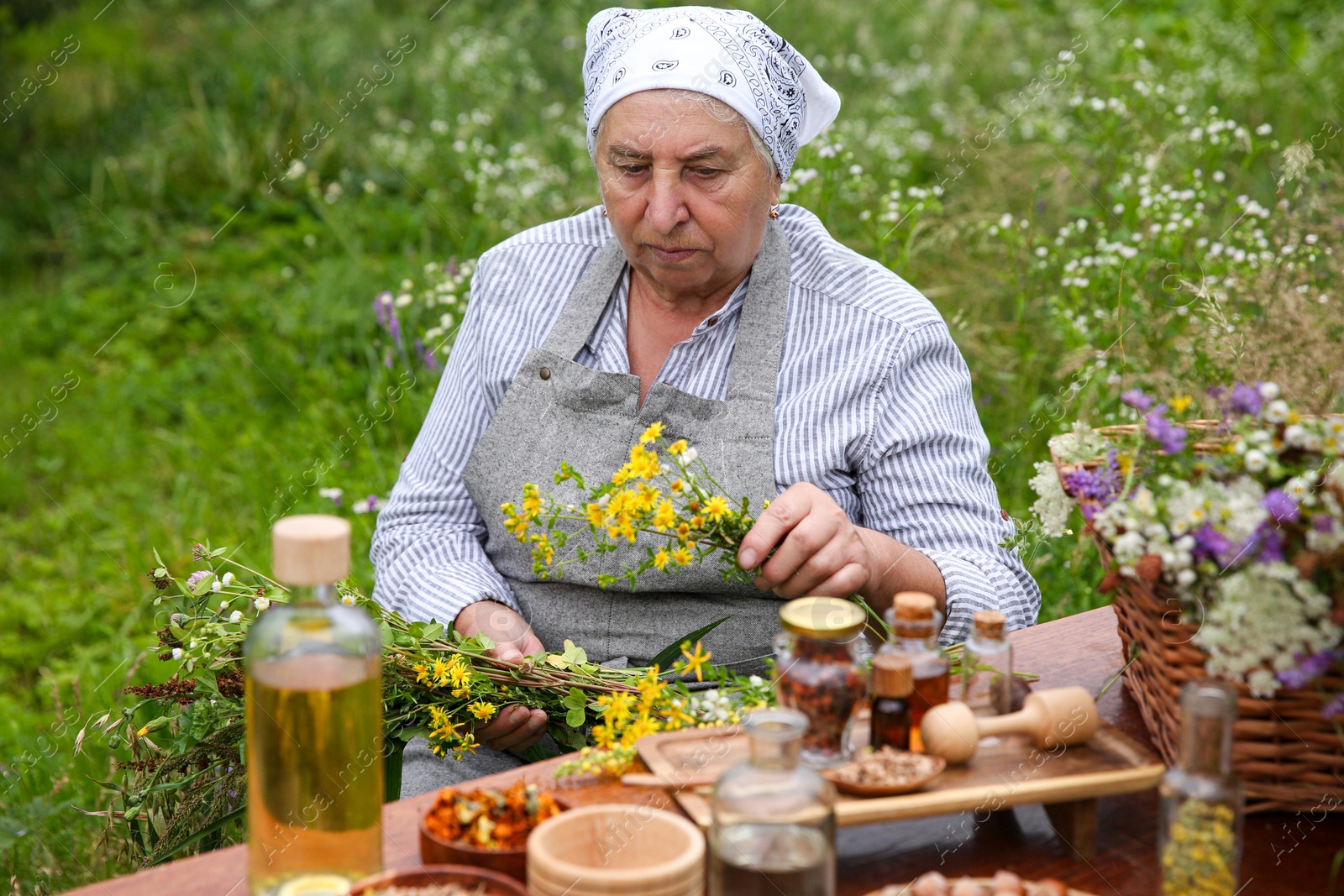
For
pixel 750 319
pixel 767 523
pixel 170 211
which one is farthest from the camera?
pixel 170 211

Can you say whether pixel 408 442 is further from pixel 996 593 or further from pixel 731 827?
pixel 731 827

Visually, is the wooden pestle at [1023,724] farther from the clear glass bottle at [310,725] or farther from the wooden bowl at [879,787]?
the clear glass bottle at [310,725]

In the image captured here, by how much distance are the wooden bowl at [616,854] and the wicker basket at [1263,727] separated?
0.56 metres

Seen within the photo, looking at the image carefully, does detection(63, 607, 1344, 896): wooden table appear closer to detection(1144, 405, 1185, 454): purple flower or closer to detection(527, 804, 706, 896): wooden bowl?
detection(527, 804, 706, 896): wooden bowl

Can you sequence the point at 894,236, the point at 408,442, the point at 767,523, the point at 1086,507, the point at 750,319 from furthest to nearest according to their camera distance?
the point at 408,442 → the point at 894,236 → the point at 750,319 → the point at 767,523 → the point at 1086,507

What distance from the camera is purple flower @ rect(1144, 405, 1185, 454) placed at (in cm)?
135

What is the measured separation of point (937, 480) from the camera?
218 cm

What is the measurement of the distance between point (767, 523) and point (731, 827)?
68 cm

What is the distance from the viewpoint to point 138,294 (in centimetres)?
615

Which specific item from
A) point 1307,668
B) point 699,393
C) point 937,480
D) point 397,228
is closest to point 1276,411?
point 1307,668

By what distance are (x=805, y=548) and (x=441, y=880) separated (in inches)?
30.5

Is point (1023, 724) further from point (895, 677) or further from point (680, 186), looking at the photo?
point (680, 186)

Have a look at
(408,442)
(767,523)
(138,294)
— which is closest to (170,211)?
(138,294)

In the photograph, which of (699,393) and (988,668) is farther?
(699,393)
